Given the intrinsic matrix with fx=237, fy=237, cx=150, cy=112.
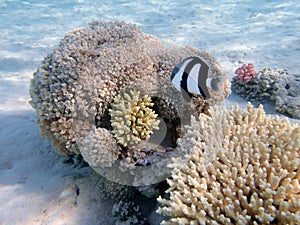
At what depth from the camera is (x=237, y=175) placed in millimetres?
2283

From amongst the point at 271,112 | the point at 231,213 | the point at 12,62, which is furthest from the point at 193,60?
the point at 12,62

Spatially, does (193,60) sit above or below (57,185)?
above

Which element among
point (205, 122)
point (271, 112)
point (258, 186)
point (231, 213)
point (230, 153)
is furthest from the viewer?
point (271, 112)

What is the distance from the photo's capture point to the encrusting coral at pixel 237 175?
1.99m

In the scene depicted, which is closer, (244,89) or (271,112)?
(271,112)

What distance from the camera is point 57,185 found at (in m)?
3.18

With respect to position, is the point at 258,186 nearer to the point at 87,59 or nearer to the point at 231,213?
the point at 231,213

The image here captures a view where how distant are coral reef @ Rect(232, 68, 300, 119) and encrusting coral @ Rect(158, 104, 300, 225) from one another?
105 inches

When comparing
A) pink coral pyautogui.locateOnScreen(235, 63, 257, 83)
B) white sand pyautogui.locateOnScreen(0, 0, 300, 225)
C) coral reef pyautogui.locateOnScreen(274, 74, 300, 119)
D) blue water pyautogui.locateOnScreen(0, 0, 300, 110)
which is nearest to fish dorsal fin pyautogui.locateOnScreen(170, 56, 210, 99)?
white sand pyautogui.locateOnScreen(0, 0, 300, 225)

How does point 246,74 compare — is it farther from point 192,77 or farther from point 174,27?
point 174,27

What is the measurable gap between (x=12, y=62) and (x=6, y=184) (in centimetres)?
583

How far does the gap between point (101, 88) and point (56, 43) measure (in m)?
8.30

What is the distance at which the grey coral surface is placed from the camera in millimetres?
2847

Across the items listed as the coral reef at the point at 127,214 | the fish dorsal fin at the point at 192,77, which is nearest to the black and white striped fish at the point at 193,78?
the fish dorsal fin at the point at 192,77
